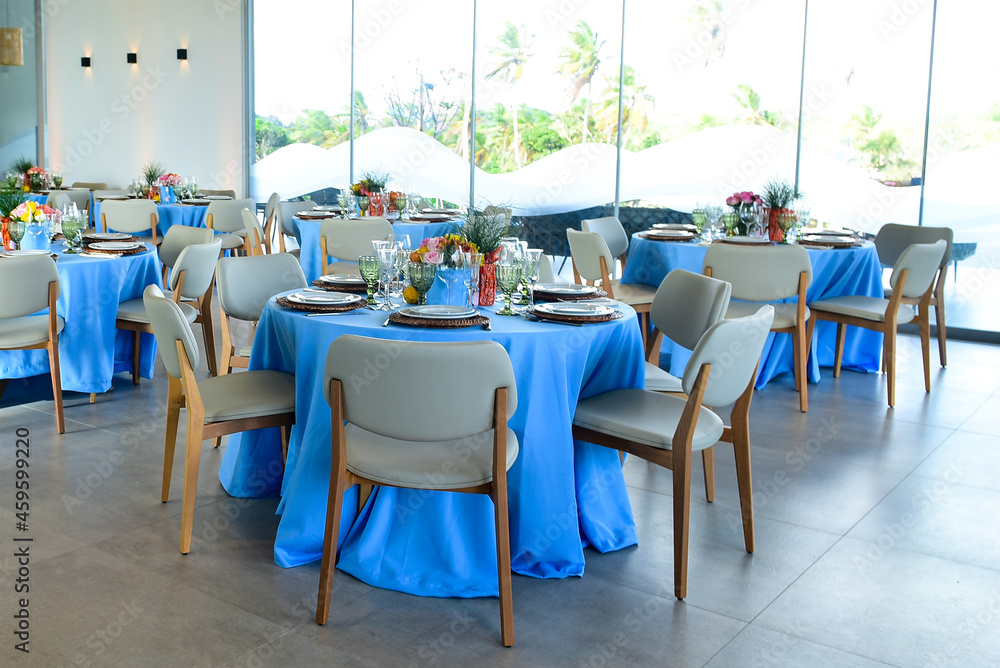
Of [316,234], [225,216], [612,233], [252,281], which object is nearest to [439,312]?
[252,281]

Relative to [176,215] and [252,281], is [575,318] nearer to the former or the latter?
[252,281]

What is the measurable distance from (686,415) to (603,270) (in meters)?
2.86

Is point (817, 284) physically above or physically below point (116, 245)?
below

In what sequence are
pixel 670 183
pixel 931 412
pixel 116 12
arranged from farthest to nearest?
pixel 116 12 < pixel 670 183 < pixel 931 412

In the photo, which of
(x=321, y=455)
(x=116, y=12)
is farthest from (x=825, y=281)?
(x=116, y=12)

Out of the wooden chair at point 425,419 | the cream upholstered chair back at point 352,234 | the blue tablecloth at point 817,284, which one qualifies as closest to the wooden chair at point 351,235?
the cream upholstered chair back at point 352,234

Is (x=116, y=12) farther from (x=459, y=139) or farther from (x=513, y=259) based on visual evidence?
(x=513, y=259)

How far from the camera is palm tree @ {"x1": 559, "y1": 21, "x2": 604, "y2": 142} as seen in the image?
8.14 metres

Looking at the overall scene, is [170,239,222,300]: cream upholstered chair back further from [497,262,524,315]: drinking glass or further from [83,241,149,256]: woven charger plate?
[497,262,524,315]: drinking glass

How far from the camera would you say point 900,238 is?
20.0 feet

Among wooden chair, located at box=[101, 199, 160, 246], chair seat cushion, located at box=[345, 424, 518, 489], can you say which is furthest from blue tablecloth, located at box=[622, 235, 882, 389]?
wooden chair, located at box=[101, 199, 160, 246]

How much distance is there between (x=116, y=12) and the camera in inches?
436

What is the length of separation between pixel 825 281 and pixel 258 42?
24.4 feet

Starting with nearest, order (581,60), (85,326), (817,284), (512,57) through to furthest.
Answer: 1. (85,326)
2. (817,284)
3. (581,60)
4. (512,57)
